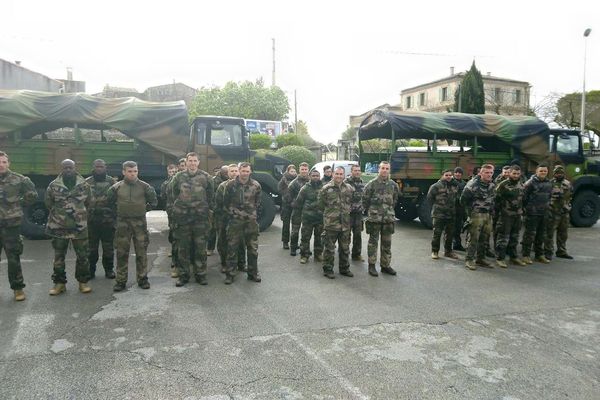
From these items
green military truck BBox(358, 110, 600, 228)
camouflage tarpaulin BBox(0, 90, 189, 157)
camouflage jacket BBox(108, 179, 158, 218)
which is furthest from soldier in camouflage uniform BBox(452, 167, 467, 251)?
camouflage tarpaulin BBox(0, 90, 189, 157)

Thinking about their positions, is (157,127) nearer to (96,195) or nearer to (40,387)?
(96,195)

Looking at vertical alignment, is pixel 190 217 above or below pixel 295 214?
above

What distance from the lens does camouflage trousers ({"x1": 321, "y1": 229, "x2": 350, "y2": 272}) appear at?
19.3 ft

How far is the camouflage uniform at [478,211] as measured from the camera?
6418 millimetres

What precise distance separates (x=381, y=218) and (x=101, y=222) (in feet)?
12.2

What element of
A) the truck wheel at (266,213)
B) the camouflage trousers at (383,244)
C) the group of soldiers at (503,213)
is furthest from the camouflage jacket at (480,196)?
the truck wheel at (266,213)

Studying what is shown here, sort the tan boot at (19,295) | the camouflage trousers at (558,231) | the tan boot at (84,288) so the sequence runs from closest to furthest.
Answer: the tan boot at (19,295), the tan boot at (84,288), the camouflage trousers at (558,231)

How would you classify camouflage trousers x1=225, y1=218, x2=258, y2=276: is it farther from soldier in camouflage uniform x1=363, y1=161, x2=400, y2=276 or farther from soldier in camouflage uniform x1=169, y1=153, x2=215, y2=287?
soldier in camouflage uniform x1=363, y1=161, x2=400, y2=276

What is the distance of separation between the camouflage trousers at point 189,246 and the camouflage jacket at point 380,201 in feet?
7.54

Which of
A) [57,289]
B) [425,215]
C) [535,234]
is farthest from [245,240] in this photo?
[425,215]

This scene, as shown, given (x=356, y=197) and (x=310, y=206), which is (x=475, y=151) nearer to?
(x=356, y=197)

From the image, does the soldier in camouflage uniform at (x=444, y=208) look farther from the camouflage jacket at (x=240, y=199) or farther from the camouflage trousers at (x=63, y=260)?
the camouflage trousers at (x=63, y=260)

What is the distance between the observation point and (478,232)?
21.2 ft

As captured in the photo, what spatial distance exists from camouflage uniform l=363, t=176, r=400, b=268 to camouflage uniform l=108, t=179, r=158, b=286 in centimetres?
293
